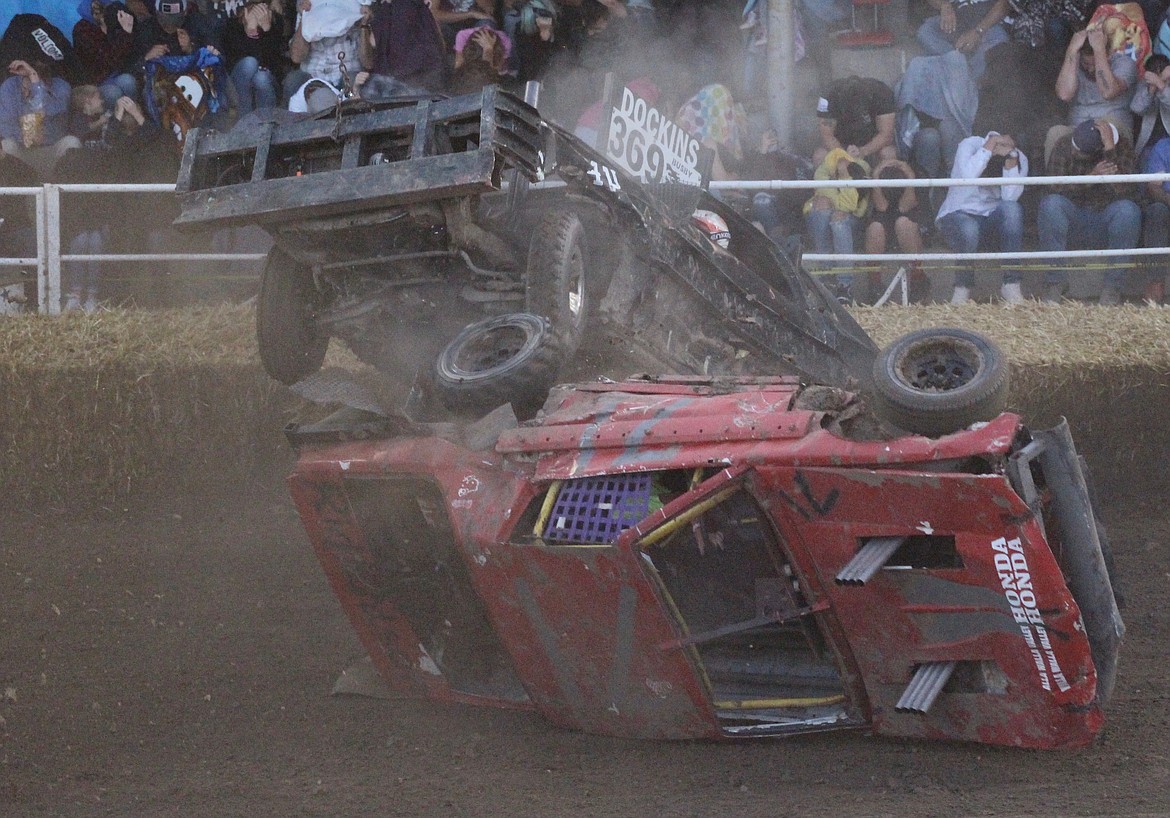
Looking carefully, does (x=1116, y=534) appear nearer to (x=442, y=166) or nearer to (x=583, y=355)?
(x=583, y=355)

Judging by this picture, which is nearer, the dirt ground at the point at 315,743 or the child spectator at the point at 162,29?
the dirt ground at the point at 315,743

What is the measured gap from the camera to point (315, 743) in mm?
4844

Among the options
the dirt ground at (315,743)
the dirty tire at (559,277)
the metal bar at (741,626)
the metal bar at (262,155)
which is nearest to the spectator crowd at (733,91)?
the dirt ground at (315,743)

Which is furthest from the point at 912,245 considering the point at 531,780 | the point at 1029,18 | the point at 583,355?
the point at 531,780

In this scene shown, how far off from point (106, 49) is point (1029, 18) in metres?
7.42

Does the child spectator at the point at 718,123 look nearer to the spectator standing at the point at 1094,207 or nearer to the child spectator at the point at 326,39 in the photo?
the spectator standing at the point at 1094,207

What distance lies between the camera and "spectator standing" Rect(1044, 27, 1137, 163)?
986cm

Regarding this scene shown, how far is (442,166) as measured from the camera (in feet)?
15.6

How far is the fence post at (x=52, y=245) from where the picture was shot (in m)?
8.41

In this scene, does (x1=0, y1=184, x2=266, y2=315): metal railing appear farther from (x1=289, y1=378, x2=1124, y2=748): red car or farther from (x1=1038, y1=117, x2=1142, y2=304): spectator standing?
(x1=1038, y1=117, x2=1142, y2=304): spectator standing

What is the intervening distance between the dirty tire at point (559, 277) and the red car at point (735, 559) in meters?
0.57

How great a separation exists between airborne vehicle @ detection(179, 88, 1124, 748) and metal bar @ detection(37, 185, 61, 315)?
3.49m

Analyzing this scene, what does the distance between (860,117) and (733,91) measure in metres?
1.05

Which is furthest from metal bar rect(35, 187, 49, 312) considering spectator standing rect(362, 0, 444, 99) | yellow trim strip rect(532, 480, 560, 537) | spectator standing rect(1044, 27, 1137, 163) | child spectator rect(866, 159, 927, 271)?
spectator standing rect(1044, 27, 1137, 163)
